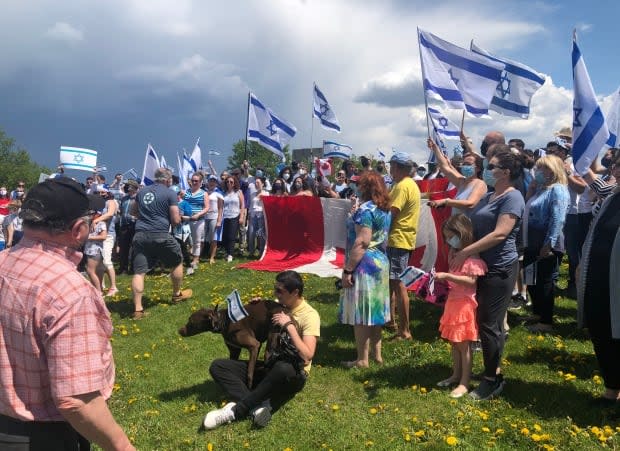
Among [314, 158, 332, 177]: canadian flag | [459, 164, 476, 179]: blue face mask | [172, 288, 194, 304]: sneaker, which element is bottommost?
[172, 288, 194, 304]: sneaker

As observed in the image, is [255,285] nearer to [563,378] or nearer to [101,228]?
[101,228]

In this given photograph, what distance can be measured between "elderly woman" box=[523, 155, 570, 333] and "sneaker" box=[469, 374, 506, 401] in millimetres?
1838

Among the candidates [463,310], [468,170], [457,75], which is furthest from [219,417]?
[457,75]

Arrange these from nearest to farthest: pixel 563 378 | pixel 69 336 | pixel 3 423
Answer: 1. pixel 69 336
2. pixel 3 423
3. pixel 563 378

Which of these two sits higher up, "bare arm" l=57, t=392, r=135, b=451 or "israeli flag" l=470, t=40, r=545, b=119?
"israeli flag" l=470, t=40, r=545, b=119

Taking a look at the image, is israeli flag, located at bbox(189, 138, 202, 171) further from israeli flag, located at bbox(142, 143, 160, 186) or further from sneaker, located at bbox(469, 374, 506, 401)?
sneaker, located at bbox(469, 374, 506, 401)

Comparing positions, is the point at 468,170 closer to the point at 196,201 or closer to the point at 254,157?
the point at 196,201

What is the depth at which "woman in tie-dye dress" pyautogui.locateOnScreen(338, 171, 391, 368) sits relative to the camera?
5129 millimetres

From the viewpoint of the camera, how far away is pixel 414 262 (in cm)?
813

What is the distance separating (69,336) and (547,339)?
17.6 ft

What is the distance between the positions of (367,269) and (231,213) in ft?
26.5

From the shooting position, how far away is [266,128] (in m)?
15.1

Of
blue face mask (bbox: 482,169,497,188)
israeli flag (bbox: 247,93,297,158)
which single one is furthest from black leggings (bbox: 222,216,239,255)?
blue face mask (bbox: 482,169,497,188)

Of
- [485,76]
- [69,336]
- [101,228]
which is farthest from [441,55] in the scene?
[69,336]
